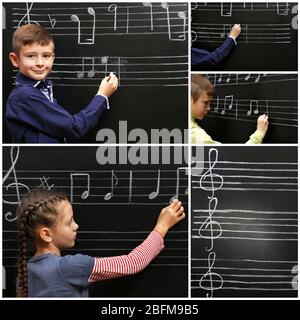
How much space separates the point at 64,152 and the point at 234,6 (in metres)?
0.73

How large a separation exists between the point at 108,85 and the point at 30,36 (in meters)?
0.29

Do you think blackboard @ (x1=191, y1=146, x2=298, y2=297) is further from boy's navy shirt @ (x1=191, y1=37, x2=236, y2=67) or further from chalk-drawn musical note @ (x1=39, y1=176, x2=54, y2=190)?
chalk-drawn musical note @ (x1=39, y1=176, x2=54, y2=190)

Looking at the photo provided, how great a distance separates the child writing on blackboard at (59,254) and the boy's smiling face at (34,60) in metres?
0.38

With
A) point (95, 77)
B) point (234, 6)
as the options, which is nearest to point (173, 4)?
point (234, 6)

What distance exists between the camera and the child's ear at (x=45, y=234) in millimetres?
2051

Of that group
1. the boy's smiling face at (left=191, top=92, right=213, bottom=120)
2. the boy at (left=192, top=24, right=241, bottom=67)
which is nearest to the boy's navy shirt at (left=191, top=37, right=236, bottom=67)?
the boy at (left=192, top=24, right=241, bottom=67)

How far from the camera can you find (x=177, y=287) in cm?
210

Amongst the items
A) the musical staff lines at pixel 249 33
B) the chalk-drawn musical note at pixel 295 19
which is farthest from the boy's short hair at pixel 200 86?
the chalk-drawn musical note at pixel 295 19

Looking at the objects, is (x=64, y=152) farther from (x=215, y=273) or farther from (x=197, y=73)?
(x=215, y=273)

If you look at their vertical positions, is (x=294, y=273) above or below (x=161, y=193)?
below

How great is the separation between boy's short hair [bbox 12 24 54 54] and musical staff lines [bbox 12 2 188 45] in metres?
0.03

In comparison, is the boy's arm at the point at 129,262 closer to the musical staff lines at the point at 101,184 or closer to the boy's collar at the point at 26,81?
the musical staff lines at the point at 101,184

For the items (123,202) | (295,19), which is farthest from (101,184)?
(295,19)

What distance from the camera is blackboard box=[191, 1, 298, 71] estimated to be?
210 cm
